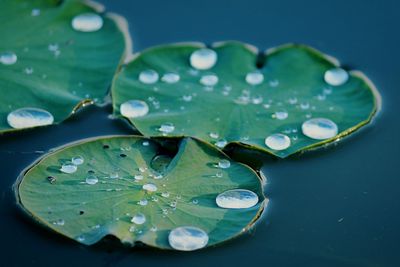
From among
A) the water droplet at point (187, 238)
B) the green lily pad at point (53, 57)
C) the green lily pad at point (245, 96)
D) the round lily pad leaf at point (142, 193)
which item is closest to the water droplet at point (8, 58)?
the green lily pad at point (53, 57)

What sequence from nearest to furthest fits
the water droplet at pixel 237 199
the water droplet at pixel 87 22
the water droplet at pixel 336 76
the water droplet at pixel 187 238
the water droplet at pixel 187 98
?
the water droplet at pixel 187 238 < the water droplet at pixel 237 199 < the water droplet at pixel 187 98 < the water droplet at pixel 336 76 < the water droplet at pixel 87 22

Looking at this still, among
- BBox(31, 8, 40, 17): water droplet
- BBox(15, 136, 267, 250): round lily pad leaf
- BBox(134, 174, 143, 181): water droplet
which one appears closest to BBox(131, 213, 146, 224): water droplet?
BBox(15, 136, 267, 250): round lily pad leaf

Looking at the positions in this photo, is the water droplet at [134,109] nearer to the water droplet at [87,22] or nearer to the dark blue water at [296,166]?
the dark blue water at [296,166]

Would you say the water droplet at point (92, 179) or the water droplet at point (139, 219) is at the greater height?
the water droplet at point (92, 179)

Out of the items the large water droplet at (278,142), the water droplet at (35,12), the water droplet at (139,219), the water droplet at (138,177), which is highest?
the water droplet at (35,12)

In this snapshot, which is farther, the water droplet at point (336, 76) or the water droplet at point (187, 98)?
the water droplet at point (336, 76)

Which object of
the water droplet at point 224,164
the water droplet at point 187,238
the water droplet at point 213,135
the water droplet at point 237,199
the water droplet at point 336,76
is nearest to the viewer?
the water droplet at point 187,238

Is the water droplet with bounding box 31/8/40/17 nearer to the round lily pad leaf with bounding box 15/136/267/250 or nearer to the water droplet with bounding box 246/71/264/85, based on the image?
the round lily pad leaf with bounding box 15/136/267/250
